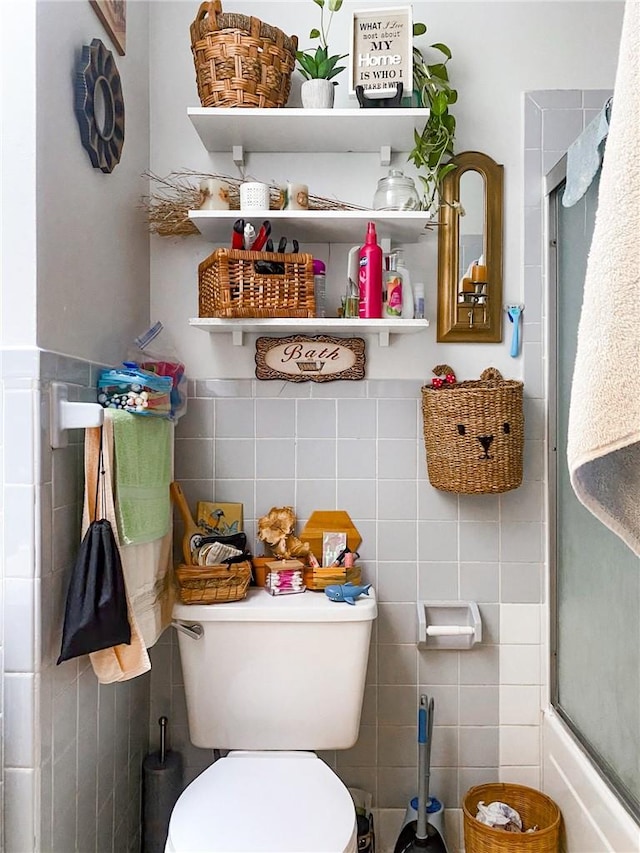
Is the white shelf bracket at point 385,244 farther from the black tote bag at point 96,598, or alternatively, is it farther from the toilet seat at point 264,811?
the toilet seat at point 264,811

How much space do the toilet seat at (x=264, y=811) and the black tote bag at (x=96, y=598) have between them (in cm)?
39

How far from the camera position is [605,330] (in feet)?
1.98

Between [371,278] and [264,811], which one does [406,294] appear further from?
[264,811]

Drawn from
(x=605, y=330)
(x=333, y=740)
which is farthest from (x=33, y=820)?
(x=605, y=330)

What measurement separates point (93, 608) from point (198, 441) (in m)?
0.73

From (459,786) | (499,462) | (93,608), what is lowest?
(459,786)

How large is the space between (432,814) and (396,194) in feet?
5.28

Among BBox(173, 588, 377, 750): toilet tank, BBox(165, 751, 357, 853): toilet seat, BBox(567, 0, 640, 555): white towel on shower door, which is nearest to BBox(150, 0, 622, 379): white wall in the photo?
BBox(173, 588, 377, 750): toilet tank

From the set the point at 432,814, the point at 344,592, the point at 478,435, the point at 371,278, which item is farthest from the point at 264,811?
the point at 371,278

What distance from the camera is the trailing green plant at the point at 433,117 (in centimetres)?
187

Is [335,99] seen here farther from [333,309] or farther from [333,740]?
[333,740]

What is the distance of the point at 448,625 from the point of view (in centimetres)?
201

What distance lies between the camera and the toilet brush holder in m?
1.92

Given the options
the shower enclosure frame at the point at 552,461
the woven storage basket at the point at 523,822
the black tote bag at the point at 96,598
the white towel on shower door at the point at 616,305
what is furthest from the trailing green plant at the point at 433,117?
the woven storage basket at the point at 523,822
